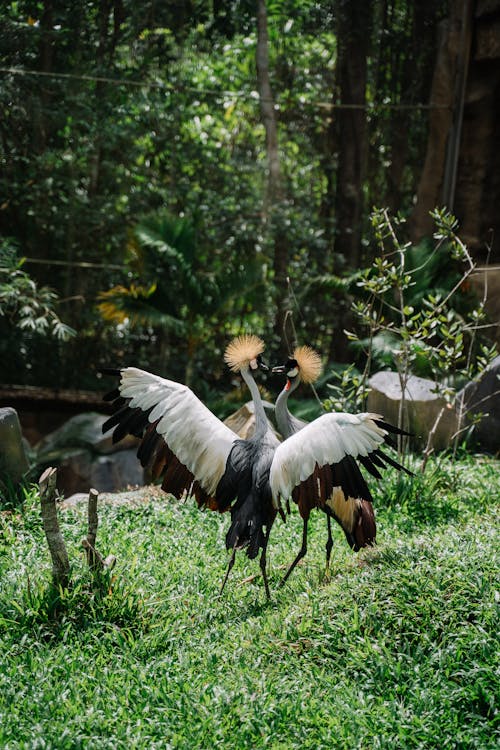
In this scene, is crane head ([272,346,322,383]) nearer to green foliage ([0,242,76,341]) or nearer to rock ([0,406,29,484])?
rock ([0,406,29,484])

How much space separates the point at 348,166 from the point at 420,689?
7.68 m

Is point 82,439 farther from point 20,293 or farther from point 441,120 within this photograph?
point 441,120

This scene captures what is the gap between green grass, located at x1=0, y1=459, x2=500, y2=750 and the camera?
120 inches

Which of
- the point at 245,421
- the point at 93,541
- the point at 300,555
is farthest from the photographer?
the point at 245,421

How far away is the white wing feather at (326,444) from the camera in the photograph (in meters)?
A: 3.76

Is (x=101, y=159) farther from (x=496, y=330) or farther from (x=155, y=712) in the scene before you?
(x=155, y=712)

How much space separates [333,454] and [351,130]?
22.9 ft

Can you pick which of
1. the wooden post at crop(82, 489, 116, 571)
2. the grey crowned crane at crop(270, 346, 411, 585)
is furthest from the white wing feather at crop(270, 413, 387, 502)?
the wooden post at crop(82, 489, 116, 571)

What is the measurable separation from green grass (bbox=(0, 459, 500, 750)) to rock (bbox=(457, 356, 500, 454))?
2.38 metres

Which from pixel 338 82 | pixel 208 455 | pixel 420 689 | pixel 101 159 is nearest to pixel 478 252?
pixel 338 82

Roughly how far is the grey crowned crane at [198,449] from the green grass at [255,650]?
404 millimetres

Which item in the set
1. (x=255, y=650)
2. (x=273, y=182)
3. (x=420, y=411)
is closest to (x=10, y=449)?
(x=255, y=650)

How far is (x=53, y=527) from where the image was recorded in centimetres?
371

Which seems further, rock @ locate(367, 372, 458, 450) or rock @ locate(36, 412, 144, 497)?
rock @ locate(36, 412, 144, 497)
